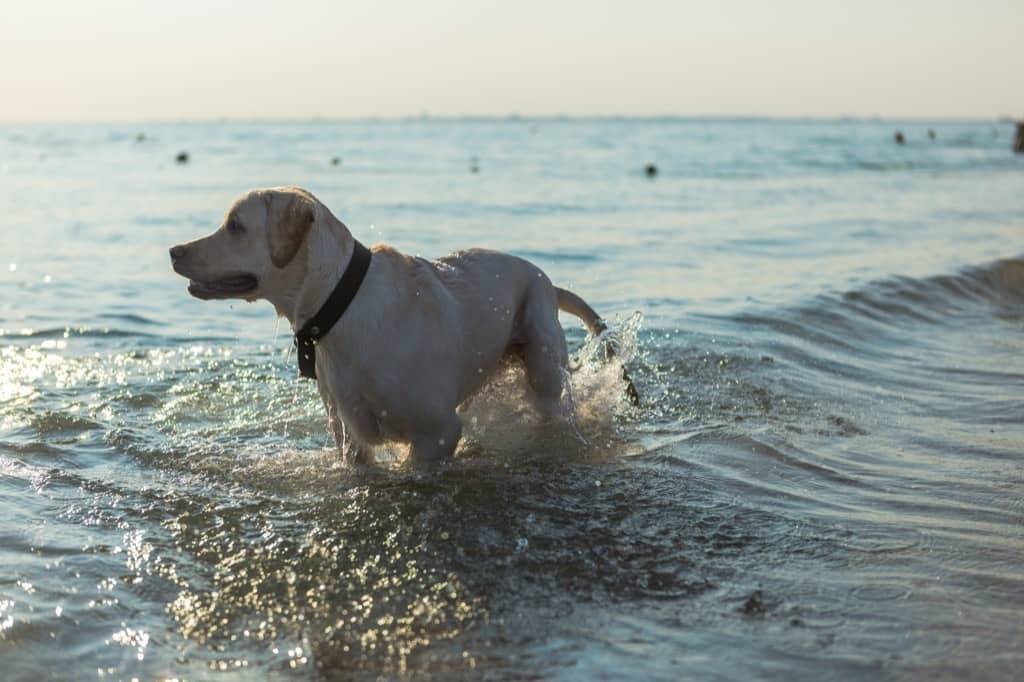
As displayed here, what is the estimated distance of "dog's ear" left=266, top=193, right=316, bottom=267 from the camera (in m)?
5.45

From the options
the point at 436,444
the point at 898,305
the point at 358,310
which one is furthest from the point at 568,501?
the point at 898,305

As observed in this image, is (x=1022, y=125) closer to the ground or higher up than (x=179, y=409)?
higher up

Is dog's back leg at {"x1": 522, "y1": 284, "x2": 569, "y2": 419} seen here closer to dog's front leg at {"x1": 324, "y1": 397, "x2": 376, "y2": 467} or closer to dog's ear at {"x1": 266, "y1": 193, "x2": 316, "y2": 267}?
dog's front leg at {"x1": 324, "y1": 397, "x2": 376, "y2": 467}

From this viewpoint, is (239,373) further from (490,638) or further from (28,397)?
(490,638)

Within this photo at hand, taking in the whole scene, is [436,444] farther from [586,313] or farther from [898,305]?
[898,305]

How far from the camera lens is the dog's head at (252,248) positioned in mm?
5457

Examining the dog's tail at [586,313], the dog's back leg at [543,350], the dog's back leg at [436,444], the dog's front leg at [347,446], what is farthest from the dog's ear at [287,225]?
the dog's tail at [586,313]

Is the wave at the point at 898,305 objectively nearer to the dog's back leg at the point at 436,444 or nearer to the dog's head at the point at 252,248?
the dog's back leg at the point at 436,444

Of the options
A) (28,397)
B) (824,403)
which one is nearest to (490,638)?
(824,403)

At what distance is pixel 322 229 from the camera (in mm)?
5520

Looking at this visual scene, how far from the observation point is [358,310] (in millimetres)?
5574

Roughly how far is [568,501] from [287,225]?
1.96 meters

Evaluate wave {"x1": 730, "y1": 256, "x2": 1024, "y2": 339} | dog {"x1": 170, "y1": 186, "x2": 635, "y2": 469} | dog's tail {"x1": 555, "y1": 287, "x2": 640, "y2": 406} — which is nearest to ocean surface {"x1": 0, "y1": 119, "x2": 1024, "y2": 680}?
wave {"x1": 730, "y1": 256, "x2": 1024, "y2": 339}

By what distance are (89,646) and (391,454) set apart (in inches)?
104
